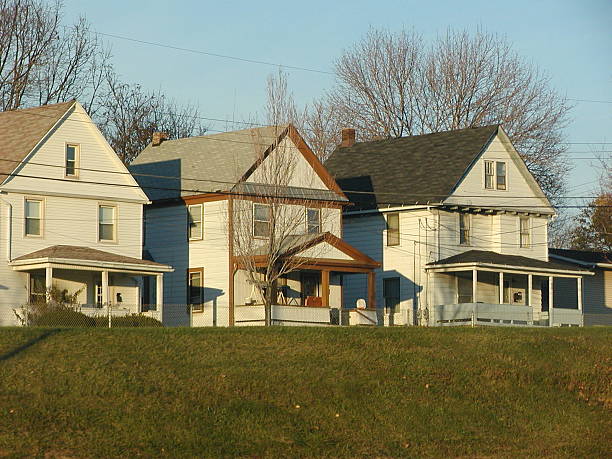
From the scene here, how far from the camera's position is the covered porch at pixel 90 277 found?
45.5m

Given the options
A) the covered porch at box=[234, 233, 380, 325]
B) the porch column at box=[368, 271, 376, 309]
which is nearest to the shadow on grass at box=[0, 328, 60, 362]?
the covered porch at box=[234, 233, 380, 325]

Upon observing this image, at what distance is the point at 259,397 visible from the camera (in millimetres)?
31469

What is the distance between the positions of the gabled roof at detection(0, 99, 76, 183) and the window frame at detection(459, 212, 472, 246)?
18.3 m

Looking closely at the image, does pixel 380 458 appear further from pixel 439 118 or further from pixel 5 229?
pixel 439 118

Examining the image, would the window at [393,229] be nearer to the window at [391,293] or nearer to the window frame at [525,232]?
the window at [391,293]

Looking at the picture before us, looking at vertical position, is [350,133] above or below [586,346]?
above

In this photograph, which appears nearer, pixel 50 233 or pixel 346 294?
pixel 50 233

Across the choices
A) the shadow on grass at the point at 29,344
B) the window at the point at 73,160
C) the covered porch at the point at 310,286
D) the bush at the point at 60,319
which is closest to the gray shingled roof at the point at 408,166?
the covered porch at the point at 310,286

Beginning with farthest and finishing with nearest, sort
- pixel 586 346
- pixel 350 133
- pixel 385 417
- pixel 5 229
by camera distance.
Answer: pixel 350 133, pixel 5 229, pixel 586 346, pixel 385 417

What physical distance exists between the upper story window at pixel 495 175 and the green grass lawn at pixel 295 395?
19291mm

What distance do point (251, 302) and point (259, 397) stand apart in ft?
59.8

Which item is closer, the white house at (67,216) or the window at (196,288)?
the white house at (67,216)

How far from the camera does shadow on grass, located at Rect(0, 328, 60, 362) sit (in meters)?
31.8

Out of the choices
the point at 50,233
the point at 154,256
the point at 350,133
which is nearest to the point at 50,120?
the point at 50,233
